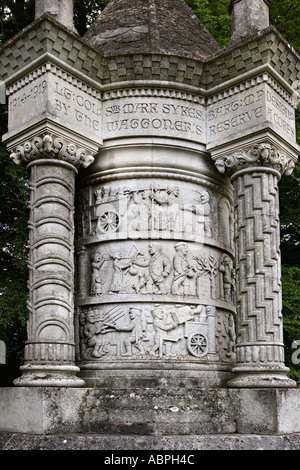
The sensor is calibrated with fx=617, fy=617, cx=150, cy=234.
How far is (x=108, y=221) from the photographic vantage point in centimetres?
834

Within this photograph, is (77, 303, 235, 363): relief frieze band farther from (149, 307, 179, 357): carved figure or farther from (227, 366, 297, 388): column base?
(227, 366, 297, 388): column base

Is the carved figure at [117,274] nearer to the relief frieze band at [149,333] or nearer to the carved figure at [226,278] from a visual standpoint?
the relief frieze band at [149,333]

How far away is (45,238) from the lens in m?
7.56

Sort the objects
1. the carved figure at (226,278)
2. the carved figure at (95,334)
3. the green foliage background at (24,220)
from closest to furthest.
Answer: the carved figure at (95,334) < the carved figure at (226,278) < the green foliage background at (24,220)

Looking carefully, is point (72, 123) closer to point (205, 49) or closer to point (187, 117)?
point (187, 117)

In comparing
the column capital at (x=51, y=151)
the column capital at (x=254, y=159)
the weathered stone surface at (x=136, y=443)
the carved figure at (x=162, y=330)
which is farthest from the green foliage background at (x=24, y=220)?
the column capital at (x=254, y=159)

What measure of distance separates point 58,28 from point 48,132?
1.34m

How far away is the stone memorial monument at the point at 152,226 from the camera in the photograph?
719 cm

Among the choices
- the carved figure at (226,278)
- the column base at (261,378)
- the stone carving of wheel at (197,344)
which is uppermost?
the carved figure at (226,278)

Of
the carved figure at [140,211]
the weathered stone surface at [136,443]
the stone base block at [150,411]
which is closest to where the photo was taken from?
the weathered stone surface at [136,443]

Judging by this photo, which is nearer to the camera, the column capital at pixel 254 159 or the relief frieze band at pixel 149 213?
the column capital at pixel 254 159

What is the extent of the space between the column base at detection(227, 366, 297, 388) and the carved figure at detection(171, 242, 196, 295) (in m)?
1.26

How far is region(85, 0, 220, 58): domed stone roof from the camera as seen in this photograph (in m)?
8.68

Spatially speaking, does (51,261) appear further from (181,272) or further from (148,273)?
(181,272)
